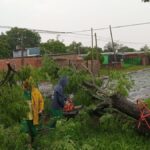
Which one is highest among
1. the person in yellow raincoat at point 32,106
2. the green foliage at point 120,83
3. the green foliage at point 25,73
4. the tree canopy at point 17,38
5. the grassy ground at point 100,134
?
the tree canopy at point 17,38

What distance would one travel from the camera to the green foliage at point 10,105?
8.11m

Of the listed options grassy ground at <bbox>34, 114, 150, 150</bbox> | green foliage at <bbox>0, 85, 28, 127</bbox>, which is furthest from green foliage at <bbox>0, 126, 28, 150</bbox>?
grassy ground at <bbox>34, 114, 150, 150</bbox>

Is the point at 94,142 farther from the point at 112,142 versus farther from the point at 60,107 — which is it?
the point at 60,107

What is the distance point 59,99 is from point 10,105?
5.60ft

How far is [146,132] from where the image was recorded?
8.46 metres

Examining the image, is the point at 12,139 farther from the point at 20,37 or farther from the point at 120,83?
the point at 20,37

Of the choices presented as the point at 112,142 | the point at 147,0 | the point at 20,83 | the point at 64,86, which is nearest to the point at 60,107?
the point at 64,86

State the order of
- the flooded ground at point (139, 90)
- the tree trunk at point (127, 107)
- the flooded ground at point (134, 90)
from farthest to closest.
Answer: the flooded ground at point (139, 90)
the flooded ground at point (134, 90)
the tree trunk at point (127, 107)

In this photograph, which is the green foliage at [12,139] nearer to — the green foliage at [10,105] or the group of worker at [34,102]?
the green foliage at [10,105]

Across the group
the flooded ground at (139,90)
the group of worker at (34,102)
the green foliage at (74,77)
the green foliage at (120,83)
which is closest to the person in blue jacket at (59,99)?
the group of worker at (34,102)

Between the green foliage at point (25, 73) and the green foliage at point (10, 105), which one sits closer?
the green foliage at point (10, 105)

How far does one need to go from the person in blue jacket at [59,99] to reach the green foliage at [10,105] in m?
1.31

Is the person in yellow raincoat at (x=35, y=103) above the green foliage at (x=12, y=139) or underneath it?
above

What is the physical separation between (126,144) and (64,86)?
6.93ft
